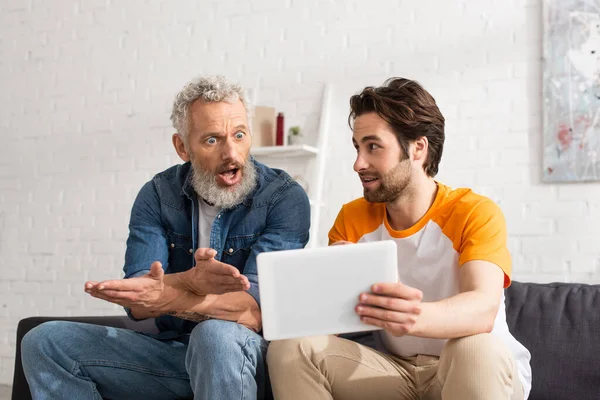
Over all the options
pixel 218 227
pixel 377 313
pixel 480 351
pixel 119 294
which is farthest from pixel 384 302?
pixel 218 227

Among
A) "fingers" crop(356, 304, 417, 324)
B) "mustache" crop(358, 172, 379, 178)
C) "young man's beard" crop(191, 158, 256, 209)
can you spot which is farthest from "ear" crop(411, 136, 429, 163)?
"fingers" crop(356, 304, 417, 324)

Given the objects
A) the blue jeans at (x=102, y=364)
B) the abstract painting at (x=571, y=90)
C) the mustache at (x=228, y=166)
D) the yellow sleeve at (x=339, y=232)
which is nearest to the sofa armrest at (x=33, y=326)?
the blue jeans at (x=102, y=364)

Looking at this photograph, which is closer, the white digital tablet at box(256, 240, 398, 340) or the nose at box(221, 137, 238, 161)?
the white digital tablet at box(256, 240, 398, 340)

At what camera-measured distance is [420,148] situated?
2.17 m

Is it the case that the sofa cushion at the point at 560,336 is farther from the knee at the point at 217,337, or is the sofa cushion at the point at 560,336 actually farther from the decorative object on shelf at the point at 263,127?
the decorative object on shelf at the point at 263,127

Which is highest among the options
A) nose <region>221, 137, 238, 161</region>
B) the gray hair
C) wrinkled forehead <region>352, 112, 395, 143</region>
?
the gray hair

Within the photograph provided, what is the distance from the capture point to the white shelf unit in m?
3.56

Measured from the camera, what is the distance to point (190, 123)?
7.61ft

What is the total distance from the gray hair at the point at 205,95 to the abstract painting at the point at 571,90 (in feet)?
5.16

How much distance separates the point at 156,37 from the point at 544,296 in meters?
2.77

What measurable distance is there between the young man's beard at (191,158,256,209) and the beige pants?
56 cm

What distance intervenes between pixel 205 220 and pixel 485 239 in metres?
0.91

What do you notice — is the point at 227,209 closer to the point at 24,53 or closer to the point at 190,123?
the point at 190,123

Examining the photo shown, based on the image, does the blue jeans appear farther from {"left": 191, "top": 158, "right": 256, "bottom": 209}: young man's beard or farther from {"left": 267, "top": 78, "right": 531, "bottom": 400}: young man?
{"left": 191, "top": 158, "right": 256, "bottom": 209}: young man's beard
